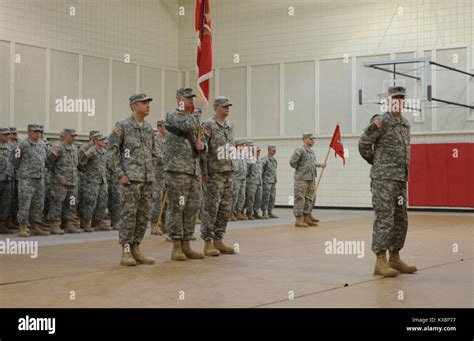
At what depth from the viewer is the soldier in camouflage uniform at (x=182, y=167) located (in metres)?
7.90

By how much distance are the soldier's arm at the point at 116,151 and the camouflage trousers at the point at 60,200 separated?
4829 millimetres

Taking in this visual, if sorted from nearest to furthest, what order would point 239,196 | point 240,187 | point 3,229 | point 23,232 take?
point 23,232 < point 3,229 < point 240,187 < point 239,196

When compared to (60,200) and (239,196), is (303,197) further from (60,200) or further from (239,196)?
(60,200)

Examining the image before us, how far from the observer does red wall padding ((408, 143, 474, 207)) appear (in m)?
19.2

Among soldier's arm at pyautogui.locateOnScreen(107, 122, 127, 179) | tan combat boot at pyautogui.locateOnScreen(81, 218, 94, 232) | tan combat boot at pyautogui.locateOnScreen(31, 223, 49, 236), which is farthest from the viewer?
tan combat boot at pyautogui.locateOnScreen(81, 218, 94, 232)

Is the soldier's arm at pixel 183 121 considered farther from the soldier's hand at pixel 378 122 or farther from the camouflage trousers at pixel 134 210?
the soldier's hand at pixel 378 122

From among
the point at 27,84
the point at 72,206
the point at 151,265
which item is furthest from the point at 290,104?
the point at 151,265

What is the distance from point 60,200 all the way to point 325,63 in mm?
11834

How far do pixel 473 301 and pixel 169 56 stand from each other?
19.4 metres

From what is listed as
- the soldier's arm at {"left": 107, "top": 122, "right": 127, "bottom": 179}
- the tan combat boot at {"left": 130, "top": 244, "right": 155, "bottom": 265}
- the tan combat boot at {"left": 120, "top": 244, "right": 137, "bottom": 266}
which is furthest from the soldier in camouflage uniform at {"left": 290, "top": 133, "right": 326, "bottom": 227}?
the soldier's arm at {"left": 107, "top": 122, "right": 127, "bottom": 179}

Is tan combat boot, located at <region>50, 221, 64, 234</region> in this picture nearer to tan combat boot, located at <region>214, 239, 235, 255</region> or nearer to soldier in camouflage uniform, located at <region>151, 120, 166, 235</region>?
soldier in camouflage uniform, located at <region>151, 120, 166, 235</region>

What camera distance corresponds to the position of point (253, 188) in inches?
657

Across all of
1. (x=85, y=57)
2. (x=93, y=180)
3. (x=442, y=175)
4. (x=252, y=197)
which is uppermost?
(x=85, y=57)

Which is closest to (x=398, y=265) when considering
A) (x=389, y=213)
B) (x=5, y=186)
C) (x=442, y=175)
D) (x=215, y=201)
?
(x=389, y=213)
